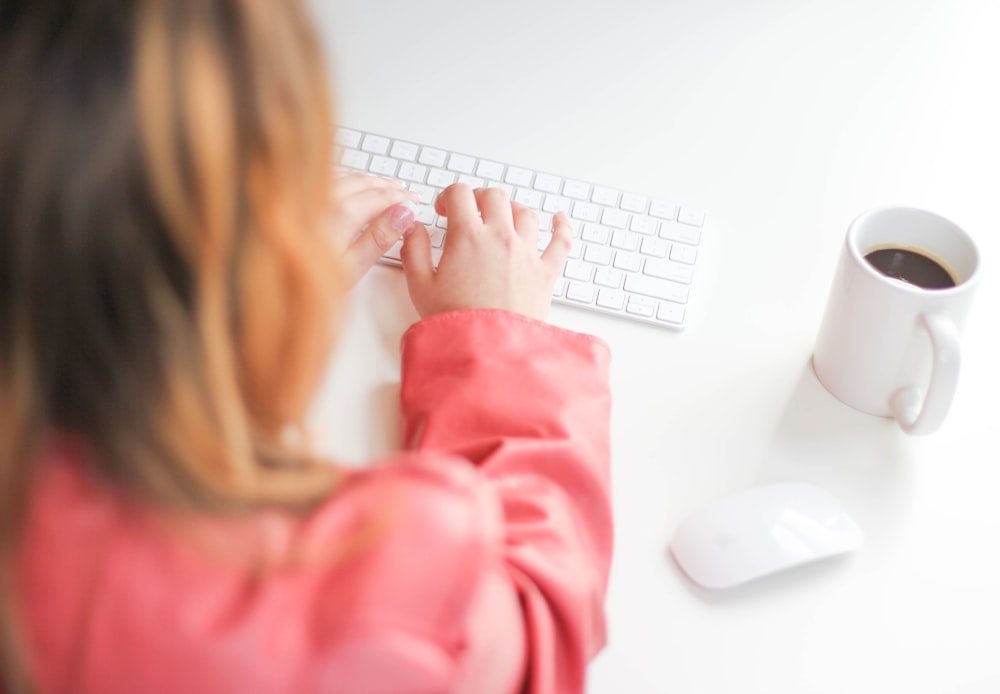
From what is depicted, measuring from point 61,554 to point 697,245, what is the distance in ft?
1.73

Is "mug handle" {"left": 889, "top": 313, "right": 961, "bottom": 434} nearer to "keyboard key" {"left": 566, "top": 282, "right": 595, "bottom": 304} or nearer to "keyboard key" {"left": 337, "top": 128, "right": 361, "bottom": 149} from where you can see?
"keyboard key" {"left": 566, "top": 282, "right": 595, "bottom": 304}

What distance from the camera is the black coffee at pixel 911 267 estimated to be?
0.69 m

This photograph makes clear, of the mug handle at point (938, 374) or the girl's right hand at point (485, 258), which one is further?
the girl's right hand at point (485, 258)

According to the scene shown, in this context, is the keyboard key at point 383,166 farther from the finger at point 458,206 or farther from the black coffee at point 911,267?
the black coffee at point 911,267

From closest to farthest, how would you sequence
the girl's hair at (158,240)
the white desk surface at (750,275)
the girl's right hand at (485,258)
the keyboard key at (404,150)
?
the girl's hair at (158,240) → the white desk surface at (750,275) → the girl's right hand at (485,258) → the keyboard key at (404,150)

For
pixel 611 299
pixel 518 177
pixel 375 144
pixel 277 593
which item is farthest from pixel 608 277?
pixel 277 593

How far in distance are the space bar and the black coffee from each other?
14 centimetres

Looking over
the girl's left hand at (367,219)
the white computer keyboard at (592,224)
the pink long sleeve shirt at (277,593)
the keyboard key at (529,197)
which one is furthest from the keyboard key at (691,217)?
the pink long sleeve shirt at (277,593)

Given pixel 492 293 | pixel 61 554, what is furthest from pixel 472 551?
pixel 492 293

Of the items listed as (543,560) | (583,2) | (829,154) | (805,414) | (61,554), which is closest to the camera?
(61,554)

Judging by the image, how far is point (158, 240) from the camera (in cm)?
40

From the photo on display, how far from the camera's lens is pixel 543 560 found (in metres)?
0.61

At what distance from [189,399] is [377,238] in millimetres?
384

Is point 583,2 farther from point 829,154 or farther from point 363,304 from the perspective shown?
point 363,304
